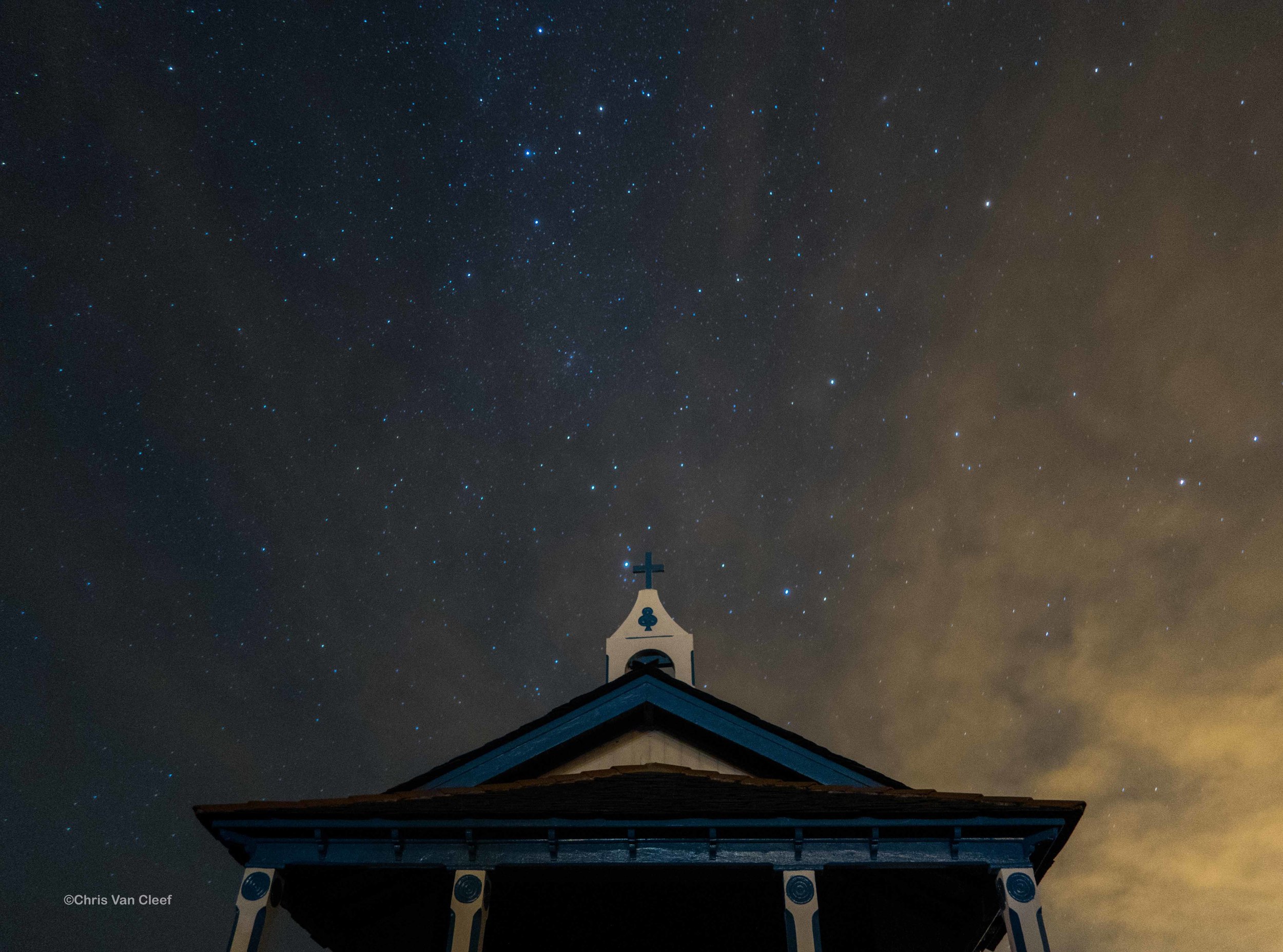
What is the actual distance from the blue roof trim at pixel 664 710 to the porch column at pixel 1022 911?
232 cm

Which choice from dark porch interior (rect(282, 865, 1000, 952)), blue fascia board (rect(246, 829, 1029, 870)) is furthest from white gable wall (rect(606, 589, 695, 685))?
blue fascia board (rect(246, 829, 1029, 870))

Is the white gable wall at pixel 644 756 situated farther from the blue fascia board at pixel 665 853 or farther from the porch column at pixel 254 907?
the porch column at pixel 254 907

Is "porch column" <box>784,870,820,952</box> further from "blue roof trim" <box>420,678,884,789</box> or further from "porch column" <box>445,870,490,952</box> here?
"porch column" <box>445,870,490,952</box>

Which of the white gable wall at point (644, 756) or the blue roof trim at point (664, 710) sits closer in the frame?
the blue roof trim at point (664, 710)

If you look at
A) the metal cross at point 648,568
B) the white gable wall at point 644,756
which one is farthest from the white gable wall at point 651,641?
the white gable wall at point 644,756

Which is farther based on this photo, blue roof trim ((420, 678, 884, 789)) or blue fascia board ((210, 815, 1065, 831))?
blue roof trim ((420, 678, 884, 789))

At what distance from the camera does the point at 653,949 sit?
1034cm

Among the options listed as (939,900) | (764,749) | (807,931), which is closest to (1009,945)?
(807,931)

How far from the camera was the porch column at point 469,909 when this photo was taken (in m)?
7.73

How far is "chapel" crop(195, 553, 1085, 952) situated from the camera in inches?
316

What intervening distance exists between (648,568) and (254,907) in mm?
7550

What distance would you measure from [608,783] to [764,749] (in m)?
2.09

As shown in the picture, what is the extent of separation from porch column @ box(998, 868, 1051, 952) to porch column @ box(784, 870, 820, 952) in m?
1.61

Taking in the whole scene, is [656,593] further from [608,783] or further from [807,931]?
[807,931]
